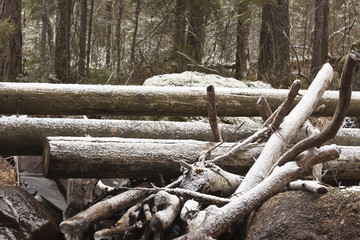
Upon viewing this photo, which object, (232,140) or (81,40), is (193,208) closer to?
(232,140)

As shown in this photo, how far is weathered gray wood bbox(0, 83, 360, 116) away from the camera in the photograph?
4.71 m

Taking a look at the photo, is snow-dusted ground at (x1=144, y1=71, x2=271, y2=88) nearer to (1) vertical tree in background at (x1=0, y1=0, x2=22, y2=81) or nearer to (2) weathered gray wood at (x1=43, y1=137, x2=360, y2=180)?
(2) weathered gray wood at (x1=43, y1=137, x2=360, y2=180)

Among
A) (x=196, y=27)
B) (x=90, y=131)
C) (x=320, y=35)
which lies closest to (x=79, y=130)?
(x=90, y=131)

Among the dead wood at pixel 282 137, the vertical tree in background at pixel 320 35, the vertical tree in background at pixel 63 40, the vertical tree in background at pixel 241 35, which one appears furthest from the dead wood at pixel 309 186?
the vertical tree in background at pixel 63 40

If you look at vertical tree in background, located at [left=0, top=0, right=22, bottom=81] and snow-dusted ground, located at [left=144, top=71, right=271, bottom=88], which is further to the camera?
vertical tree in background, located at [left=0, top=0, right=22, bottom=81]

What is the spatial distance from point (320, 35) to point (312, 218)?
10.3m

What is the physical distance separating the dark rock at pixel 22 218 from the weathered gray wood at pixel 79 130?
3.08 feet

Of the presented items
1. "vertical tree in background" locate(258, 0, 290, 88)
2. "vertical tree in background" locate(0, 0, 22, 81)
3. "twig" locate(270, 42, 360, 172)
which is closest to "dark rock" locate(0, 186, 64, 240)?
"twig" locate(270, 42, 360, 172)

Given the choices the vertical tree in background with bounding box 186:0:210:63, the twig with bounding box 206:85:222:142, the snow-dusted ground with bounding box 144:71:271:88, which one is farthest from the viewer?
the vertical tree in background with bounding box 186:0:210:63

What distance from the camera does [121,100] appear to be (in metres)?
4.92

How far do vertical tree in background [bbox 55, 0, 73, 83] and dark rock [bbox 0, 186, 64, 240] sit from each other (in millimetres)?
7503

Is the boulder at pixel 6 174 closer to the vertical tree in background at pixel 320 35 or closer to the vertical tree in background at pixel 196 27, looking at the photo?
the vertical tree in background at pixel 196 27

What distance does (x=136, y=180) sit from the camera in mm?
3727

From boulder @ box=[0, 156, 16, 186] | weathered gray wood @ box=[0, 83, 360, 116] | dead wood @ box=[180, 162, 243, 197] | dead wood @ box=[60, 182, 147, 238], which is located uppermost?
weathered gray wood @ box=[0, 83, 360, 116]
